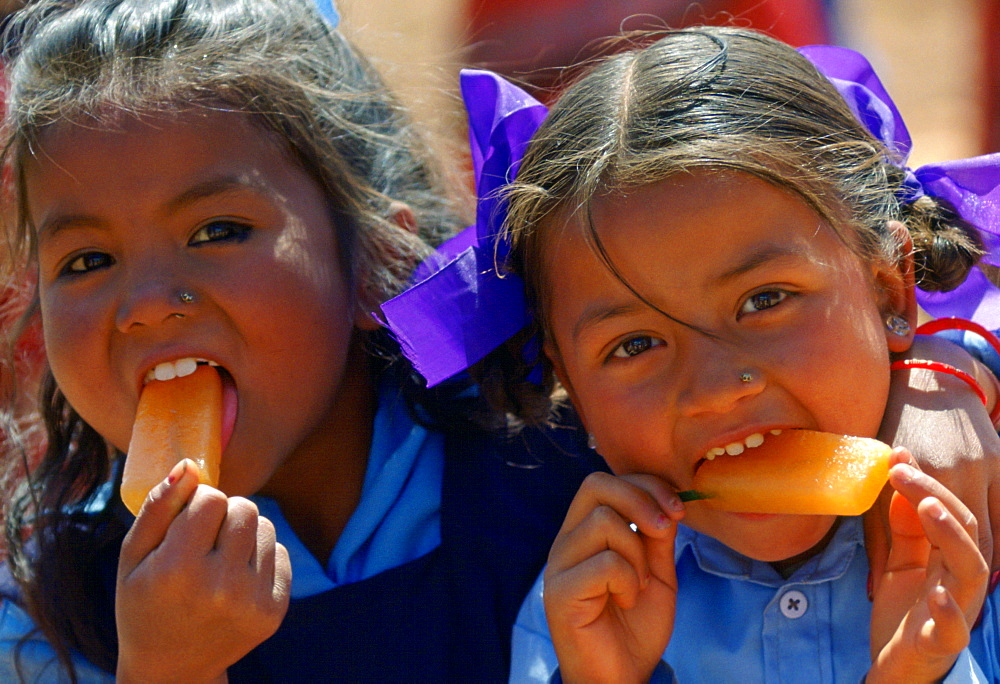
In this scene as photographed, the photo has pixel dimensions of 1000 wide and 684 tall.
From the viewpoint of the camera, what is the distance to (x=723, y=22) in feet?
16.3

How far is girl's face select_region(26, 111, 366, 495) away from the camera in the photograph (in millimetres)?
2209

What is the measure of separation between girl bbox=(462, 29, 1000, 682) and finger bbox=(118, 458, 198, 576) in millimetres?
683

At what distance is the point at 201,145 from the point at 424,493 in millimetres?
926

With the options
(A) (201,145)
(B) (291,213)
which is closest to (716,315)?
(B) (291,213)

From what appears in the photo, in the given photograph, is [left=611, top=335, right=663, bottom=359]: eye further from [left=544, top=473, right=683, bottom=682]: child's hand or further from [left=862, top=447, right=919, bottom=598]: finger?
[left=862, top=447, right=919, bottom=598]: finger

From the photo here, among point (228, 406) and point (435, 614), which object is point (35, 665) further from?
point (435, 614)

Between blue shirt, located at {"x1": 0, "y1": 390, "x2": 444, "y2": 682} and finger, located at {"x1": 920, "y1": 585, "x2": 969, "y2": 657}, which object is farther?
blue shirt, located at {"x1": 0, "y1": 390, "x2": 444, "y2": 682}

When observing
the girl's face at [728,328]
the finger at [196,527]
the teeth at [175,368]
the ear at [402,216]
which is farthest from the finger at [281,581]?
the ear at [402,216]

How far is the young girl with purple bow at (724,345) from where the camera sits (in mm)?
1890

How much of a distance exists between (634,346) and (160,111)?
44.3 inches

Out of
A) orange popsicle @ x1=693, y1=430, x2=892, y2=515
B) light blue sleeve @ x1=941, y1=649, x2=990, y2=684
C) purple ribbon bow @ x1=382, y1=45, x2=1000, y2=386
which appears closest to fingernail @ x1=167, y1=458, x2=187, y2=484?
purple ribbon bow @ x1=382, y1=45, x2=1000, y2=386

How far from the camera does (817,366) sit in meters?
1.89

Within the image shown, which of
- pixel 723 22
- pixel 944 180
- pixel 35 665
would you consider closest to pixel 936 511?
pixel 944 180

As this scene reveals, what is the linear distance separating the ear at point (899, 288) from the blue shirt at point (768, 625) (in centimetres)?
37
